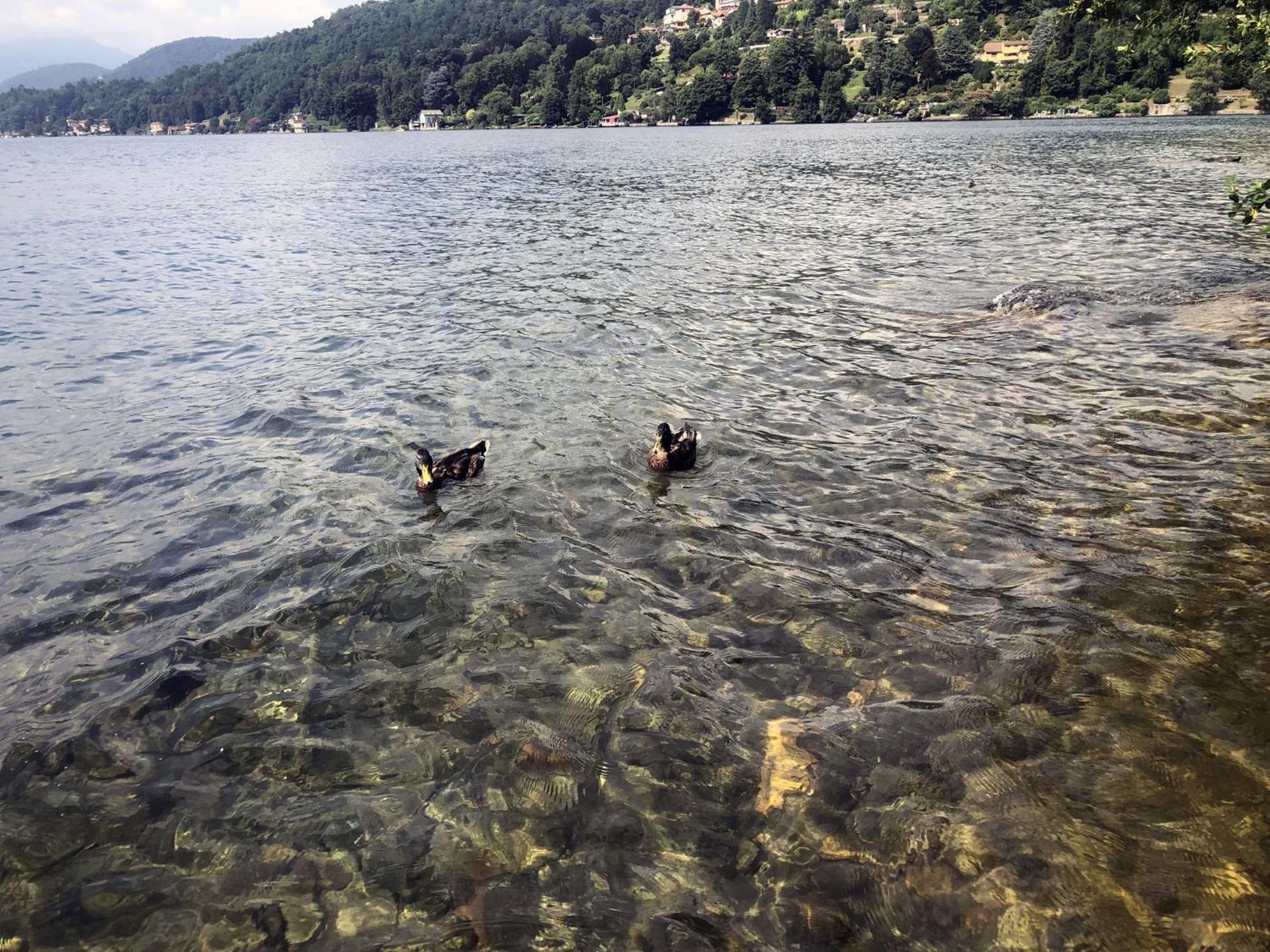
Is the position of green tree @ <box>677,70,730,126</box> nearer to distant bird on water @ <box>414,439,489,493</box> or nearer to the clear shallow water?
the clear shallow water

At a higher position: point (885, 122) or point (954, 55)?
point (954, 55)

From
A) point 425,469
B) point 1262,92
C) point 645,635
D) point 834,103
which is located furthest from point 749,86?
point 645,635

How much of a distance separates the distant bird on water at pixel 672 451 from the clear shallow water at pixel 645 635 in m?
0.54

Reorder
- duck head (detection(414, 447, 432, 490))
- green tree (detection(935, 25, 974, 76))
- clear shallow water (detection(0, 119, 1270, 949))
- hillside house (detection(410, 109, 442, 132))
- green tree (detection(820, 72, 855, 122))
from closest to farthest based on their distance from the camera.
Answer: clear shallow water (detection(0, 119, 1270, 949)) → duck head (detection(414, 447, 432, 490)) → green tree (detection(820, 72, 855, 122)) → green tree (detection(935, 25, 974, 76)) → hillside house (detection(410, 109, 442, 132))

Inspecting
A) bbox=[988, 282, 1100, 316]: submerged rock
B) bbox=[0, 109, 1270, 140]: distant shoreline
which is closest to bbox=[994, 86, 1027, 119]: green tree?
bbox=[0, 109, 1270, 140]: distant shoreline

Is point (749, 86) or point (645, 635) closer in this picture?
point (645, 635)

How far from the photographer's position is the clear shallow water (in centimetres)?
426

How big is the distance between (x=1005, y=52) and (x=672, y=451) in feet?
735

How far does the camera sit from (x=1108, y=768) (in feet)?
15.9

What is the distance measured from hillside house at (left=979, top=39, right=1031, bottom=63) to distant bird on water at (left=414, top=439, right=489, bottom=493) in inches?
8561

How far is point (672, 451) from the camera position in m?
9.68

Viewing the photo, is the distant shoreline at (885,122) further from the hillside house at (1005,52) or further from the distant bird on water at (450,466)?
the distant bird on water at (450,466)

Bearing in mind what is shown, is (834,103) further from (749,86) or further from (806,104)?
(749,86)

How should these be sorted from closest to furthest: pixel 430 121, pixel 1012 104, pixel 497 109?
pixel 1012 104 → pixel 497 109 → pixel 430 121
